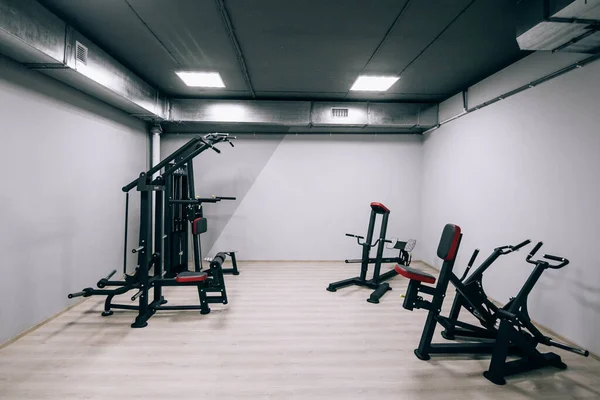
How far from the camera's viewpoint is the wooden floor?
87.5 inches

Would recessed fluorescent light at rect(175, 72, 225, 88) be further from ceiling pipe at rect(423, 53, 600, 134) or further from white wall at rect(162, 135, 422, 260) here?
ceiling pipe at rect(423, 53, 600, 134)

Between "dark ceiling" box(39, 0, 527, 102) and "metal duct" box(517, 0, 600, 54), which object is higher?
"dark ceiling" box(39, 0, 527, 102)

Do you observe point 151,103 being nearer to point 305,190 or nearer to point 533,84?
point 305,190

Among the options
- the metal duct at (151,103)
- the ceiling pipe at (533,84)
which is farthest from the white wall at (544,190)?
the metal duct at (151,103)

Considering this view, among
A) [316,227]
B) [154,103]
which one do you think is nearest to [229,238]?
[316,227]

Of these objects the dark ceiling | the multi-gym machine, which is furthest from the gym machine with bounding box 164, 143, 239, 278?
the dark ceiling

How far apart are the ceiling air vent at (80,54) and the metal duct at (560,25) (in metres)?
3.92

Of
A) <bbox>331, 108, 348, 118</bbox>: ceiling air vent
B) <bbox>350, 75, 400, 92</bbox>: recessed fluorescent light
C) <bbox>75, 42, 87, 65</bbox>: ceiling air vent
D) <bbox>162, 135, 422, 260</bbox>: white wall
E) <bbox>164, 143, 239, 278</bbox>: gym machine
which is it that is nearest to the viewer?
<bbox>75, 42, 87, 65</bbox>: ceiling air vent

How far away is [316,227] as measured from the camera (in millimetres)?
6105

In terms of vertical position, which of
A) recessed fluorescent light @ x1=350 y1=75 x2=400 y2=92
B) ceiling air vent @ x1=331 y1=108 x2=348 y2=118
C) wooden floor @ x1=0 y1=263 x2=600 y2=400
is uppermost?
recessed fluorescent light @ x1=350 y1=75 x2=400 y2=92

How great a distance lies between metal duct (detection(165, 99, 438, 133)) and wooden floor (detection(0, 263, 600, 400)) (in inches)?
122

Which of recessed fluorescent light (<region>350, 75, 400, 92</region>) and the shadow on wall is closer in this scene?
recessed fluorescent light (<region>350, 75, 400, 92</region>)

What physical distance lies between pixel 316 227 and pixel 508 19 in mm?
4247

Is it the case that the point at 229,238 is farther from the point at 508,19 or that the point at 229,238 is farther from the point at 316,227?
the point at 508,19
